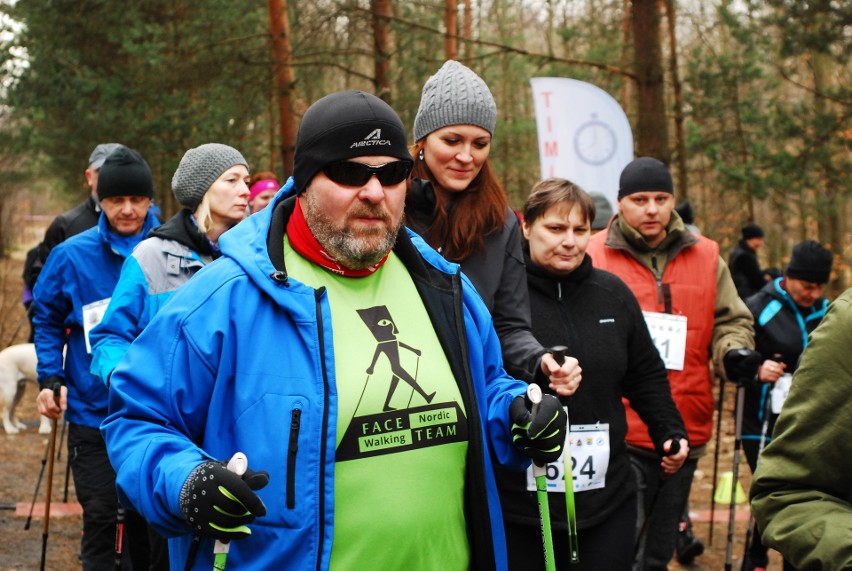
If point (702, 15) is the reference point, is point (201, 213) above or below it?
below

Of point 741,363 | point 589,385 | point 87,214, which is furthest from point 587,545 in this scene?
point 87,214

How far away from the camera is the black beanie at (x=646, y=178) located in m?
5.43

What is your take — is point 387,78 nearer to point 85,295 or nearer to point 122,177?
point 122,177

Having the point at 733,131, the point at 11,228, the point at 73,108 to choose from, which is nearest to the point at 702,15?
the point at 733,131

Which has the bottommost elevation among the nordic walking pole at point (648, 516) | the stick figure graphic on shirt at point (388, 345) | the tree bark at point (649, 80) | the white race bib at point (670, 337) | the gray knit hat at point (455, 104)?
the nordic walking pole at point (648, 516)

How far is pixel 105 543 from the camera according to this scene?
521 cm

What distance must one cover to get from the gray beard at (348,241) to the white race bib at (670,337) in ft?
9.18

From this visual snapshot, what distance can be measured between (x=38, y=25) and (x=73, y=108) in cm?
147

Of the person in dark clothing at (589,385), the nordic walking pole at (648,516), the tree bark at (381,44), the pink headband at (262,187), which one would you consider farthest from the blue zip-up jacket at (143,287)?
the tree bark at (381,44)

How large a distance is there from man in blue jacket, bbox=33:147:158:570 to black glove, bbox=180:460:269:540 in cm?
323

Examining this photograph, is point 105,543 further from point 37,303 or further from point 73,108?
point 73,108

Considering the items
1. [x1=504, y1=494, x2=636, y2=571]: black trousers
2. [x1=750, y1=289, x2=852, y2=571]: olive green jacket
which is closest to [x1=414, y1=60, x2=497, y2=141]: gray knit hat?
[x1=504, y1=494, x2=636, y2=571]: black trousers

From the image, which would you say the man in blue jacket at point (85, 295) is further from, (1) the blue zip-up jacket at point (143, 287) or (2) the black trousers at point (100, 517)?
(1) the blue zip-up jacket at point (143, 287)

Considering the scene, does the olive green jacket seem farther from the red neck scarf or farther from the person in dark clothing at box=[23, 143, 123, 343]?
the person in dark clothing at box=[23, 143, 123, 343]
